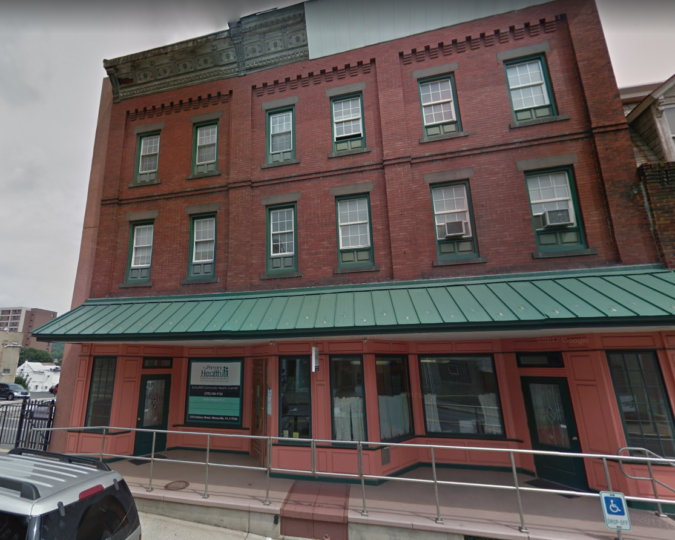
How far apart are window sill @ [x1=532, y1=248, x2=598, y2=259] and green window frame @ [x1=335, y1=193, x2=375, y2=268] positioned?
441 cm

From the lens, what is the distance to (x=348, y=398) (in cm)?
→ 858

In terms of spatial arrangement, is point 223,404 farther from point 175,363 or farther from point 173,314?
point 173,314

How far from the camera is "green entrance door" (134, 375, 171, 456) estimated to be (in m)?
10.4

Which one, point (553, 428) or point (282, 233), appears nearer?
point (553, 428)

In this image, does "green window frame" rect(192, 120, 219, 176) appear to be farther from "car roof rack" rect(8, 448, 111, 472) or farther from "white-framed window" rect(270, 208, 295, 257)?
"car roof rack" rect(8, 448, 111, 472)

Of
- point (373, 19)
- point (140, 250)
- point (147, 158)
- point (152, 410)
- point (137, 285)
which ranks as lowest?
point (152, 410)

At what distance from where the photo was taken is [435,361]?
9383 millimetres

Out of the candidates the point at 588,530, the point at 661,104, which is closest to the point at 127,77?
the point at 661,104

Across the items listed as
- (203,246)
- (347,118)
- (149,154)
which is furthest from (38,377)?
(347,118)

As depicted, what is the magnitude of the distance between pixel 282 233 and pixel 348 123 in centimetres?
426

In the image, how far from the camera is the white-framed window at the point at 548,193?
8930 mm

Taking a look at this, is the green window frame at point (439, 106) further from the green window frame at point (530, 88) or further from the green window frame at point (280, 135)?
the green window frame at point (280, 135)

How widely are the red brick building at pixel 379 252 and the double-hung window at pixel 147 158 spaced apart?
0.09m

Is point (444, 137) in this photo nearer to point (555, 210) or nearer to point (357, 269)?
point (555, 210)
